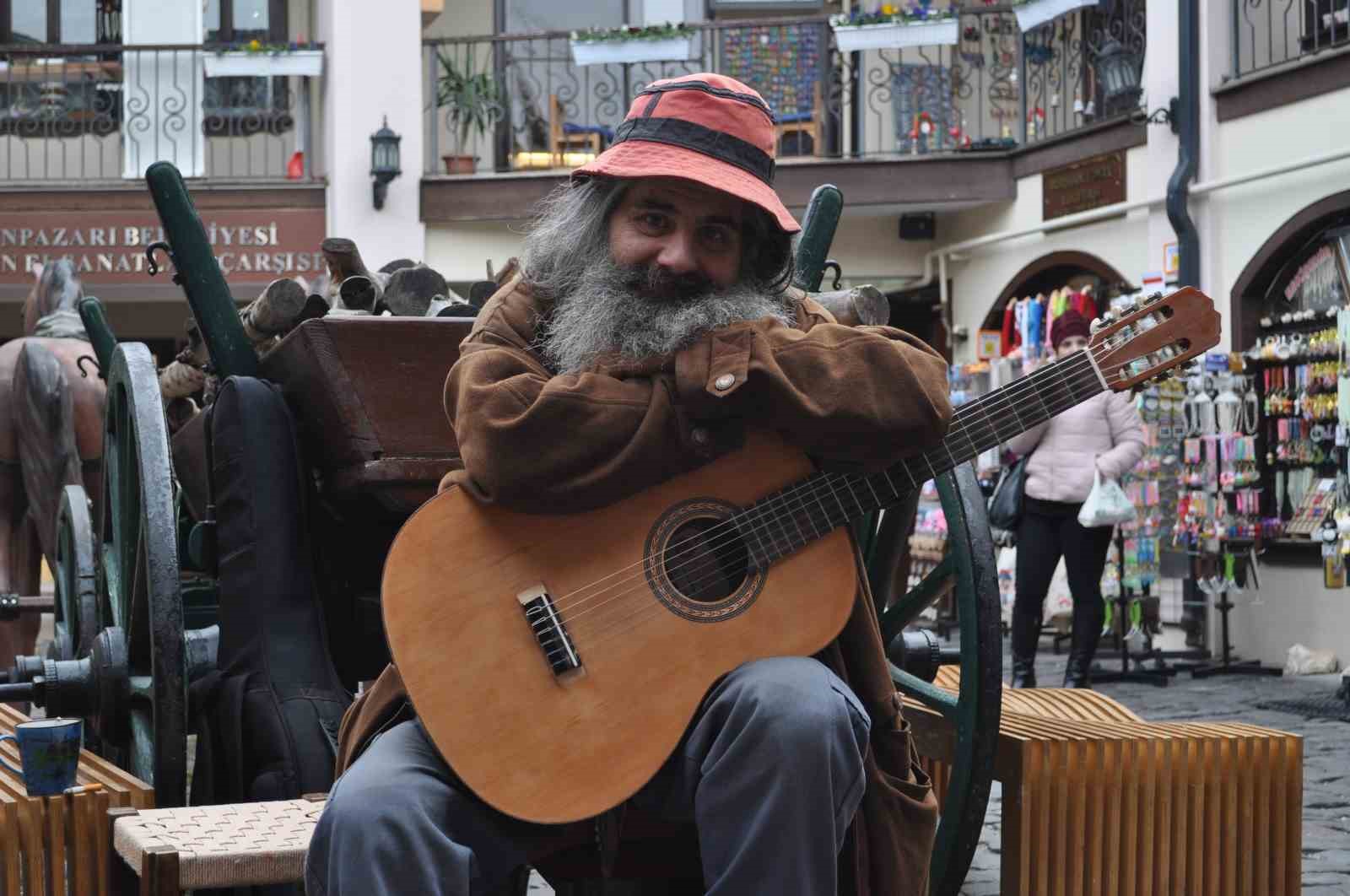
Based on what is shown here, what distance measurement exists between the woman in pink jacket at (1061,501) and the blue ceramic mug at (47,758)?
564 cm

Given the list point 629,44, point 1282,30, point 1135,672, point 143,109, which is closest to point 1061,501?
point 1135,672

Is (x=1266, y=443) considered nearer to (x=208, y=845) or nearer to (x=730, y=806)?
(x=208, y=845)

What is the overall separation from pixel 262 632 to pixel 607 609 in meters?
1.21

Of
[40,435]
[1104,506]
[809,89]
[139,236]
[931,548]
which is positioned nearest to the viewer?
[40,435]

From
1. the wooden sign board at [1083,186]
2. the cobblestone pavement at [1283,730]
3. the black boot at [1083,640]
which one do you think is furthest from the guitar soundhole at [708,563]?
the wooden sign board at [1083,186]

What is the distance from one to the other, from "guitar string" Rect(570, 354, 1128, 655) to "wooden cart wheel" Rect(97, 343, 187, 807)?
3.44 ft

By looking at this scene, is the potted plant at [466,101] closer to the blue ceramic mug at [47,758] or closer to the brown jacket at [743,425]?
the blue ceramic mug at [47,758]

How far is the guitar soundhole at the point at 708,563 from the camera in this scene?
2.59 m

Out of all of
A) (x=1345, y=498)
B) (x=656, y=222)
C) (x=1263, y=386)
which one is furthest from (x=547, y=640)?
(x=1263, y=386)

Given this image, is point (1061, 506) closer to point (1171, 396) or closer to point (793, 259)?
point (1171, 396)

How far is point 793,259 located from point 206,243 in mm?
1538

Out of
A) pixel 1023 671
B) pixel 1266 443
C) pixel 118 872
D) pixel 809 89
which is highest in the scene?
pixel 809 89

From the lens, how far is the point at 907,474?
8.78ft

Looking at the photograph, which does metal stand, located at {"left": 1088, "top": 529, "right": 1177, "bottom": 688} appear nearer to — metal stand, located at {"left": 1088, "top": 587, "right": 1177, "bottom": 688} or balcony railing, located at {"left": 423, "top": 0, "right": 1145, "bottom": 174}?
metal stand, located at {"left": 1088, "top": 587, "right": 1177, "bottom": 688}
